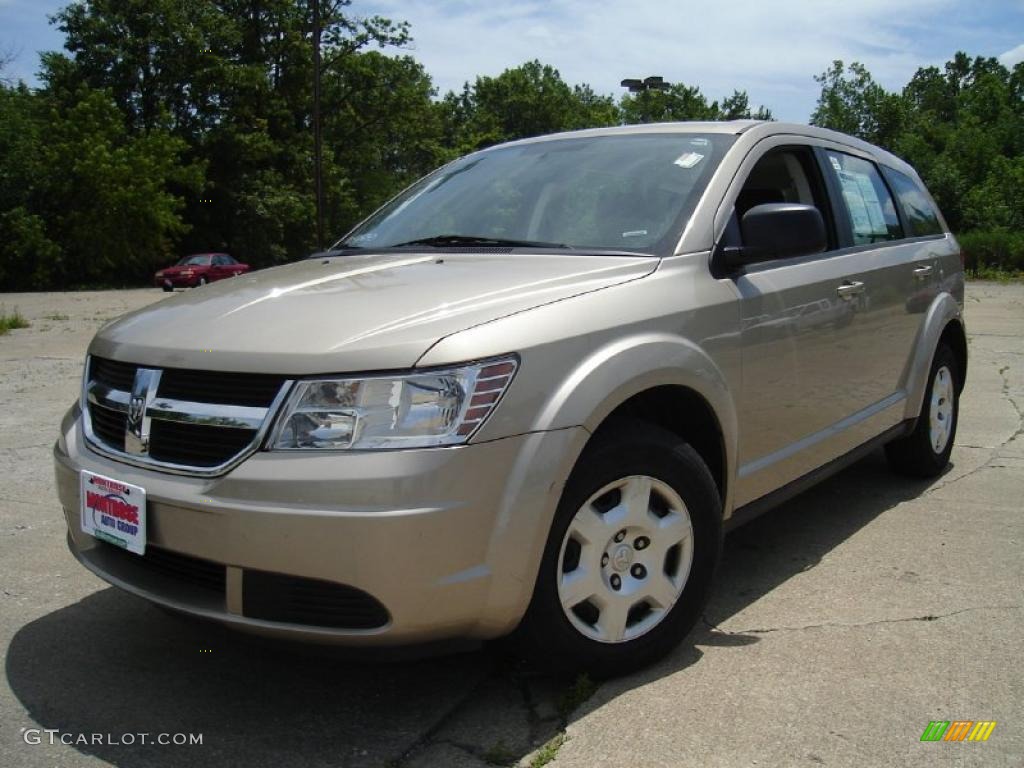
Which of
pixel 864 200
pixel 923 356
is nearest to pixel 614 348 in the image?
pixel 864 200

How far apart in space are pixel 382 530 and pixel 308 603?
0.99ft

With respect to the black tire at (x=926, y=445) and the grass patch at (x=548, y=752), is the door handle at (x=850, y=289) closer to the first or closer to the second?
the black tire at (x=926, y=445)

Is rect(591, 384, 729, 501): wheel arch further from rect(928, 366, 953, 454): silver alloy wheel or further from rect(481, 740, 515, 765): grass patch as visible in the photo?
rect(928, 366, 953, 454): silver alloy wheel

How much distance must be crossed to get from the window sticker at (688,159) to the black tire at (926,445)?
2.05m

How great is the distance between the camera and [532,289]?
2723mm

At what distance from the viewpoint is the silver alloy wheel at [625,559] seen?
104 inches

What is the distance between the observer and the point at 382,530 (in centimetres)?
224

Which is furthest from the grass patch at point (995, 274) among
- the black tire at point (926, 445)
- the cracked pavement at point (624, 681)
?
the cracked pavement at point (624, 681)

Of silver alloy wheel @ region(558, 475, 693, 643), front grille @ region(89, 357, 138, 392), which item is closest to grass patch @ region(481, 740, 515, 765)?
silver alloy wheel @ region(558, 475, 693, 643)

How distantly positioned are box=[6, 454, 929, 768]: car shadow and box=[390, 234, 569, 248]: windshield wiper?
1.36 meters

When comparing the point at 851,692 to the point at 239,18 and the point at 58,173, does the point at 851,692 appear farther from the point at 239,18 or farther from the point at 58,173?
the point at 239,18

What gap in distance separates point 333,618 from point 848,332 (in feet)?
8.11

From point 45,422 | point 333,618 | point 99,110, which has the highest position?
point 99,110

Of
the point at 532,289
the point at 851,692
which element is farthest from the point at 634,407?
the point at 851,692
